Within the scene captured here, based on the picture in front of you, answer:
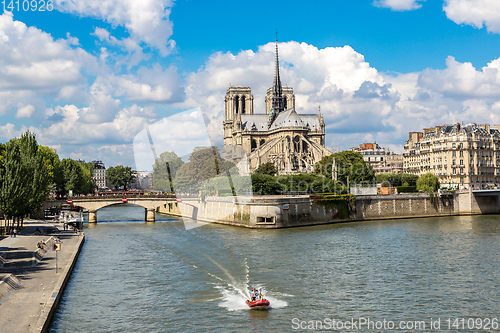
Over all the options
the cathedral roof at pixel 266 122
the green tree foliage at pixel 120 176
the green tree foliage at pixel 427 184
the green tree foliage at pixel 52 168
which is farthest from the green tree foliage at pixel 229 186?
the green tree foliage at pixel 120 176

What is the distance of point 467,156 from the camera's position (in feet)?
325

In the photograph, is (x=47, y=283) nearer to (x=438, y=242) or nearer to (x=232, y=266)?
(x=232, y=266)

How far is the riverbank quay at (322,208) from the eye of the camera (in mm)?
60344

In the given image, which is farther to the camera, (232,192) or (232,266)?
(232,192)

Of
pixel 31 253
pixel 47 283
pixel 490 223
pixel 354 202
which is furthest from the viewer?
pixel 354 202

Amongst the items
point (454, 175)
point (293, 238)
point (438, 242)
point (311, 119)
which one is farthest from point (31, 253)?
point (311, 119)

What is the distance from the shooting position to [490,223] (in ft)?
213

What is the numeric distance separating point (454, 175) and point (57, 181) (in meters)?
71.9

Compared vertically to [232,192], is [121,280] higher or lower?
lower

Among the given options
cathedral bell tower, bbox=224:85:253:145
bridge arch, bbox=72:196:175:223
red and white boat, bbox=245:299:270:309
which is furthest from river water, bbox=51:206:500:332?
cathedral bell tower, bbox=224:85:253:145

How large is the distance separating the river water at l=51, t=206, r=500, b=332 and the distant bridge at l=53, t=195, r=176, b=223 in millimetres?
22261

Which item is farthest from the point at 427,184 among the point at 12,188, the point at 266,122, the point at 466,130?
the point at 266,122

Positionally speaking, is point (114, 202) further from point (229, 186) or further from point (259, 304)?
point (259, 304)

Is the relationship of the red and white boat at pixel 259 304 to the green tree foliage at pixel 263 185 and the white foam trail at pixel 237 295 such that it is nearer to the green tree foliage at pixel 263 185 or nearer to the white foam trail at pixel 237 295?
the white foam trail at pixel 237 295
